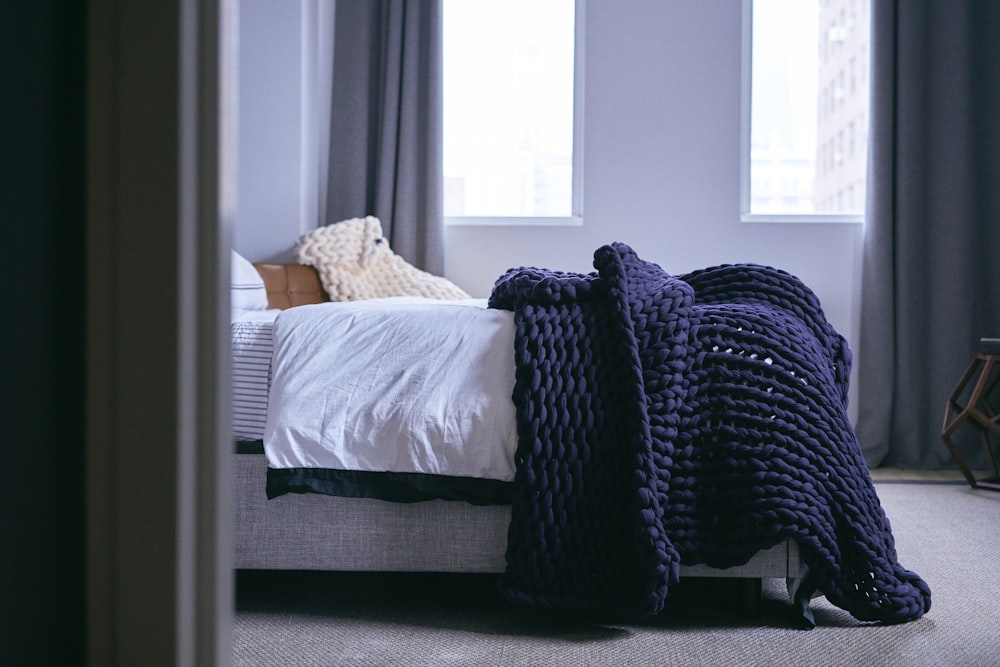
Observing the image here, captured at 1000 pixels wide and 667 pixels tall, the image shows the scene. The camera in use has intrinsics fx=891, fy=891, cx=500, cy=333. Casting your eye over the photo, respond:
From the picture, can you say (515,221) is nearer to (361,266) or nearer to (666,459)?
(361,266)

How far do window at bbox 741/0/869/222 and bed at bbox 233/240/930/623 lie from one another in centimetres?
232

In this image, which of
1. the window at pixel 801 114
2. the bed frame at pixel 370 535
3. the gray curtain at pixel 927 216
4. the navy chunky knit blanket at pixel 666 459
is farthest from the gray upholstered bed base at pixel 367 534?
the window at pixel 801 114

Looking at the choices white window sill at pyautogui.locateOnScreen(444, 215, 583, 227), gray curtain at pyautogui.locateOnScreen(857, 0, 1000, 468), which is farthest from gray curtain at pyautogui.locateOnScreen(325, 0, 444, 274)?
gray curtain at pyautogui.locateOnScreen(857, 0, 1000, 468)

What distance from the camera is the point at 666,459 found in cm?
164

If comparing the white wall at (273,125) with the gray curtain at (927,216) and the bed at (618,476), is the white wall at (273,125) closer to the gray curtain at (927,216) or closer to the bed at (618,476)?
the bed at (618,476)

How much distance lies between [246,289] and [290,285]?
652 mm

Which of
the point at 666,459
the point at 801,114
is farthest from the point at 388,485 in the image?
the point at 801,114

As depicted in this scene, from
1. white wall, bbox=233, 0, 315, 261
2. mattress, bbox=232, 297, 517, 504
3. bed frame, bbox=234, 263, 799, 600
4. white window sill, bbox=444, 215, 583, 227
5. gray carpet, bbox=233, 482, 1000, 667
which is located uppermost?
white wall, bbox=233, 0, 315, 261

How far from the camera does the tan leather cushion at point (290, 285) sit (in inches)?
129

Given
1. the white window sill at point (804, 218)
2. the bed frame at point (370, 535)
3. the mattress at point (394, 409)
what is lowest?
the bed frame at point (370, 535)

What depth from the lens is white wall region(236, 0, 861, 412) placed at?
12.8 ft

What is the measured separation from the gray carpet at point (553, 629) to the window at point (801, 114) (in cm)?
217

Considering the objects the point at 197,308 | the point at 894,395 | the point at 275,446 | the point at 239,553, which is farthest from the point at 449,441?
the point at 894,395

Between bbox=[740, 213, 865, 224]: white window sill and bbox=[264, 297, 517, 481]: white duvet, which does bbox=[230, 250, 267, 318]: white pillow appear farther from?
bbox=[740, 213, 865, 224]: white window sill
